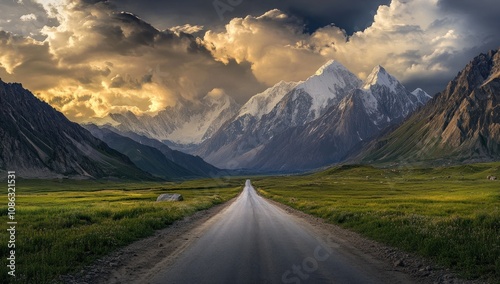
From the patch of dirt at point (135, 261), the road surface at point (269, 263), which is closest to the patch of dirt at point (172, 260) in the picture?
the patch of dirt at point (135, 261)

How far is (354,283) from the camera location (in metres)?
14.6

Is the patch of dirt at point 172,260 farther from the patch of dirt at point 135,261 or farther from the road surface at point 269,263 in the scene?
the road surface at point 269,263

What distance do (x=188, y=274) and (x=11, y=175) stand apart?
18.5m

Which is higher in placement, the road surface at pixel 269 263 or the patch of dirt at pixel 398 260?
the road surface at pixel 269 263

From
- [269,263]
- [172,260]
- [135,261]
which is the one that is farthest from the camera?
[135,261]

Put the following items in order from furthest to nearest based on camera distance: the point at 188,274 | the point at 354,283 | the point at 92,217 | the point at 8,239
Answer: the point at 92,217 → the point at 8,239 → the point at 188,274 → the point at 354,283

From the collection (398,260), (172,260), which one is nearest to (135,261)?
(172,260)

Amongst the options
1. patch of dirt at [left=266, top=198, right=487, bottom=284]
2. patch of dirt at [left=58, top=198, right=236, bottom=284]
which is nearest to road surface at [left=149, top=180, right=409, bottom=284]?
patch of dirt at [left=266, top=198, right=487, bottom=284]

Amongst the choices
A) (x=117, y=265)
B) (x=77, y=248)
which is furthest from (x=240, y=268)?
(x=77, y=248)

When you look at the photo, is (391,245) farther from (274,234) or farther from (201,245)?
(201,245)

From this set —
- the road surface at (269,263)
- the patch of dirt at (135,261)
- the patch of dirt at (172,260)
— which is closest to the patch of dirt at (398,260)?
the patch of dirt at (172,260)

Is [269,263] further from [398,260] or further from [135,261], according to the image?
[135,261]

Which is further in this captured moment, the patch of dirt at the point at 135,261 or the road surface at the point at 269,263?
the patch of dirt at the point at 135,261

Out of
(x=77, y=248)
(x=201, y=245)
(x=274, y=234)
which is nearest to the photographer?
(x=77, y=248)
